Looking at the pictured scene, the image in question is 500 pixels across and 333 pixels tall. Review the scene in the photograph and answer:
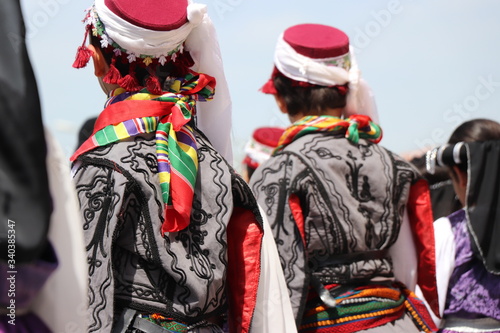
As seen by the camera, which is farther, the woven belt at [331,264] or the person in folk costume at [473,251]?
the person in folk costume at [473,251]

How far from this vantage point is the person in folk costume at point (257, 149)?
6.64m

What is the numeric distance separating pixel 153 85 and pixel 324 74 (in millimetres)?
1198

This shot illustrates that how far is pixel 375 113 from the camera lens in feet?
11.9

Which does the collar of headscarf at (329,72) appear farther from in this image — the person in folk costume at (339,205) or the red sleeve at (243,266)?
the red sleeve at (243,266)

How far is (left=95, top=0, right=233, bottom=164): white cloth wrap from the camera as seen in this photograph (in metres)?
2.26

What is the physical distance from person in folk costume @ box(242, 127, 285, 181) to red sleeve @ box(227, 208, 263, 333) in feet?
13.6

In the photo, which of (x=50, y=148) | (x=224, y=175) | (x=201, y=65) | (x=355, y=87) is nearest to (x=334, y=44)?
(x=355, y=87)

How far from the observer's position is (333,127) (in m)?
3.24

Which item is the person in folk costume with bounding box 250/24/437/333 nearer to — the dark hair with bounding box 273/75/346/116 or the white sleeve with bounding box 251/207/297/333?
the dark hair with bounding box 273/75/346/116

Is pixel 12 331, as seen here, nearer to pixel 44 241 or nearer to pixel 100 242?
pixel 44 241

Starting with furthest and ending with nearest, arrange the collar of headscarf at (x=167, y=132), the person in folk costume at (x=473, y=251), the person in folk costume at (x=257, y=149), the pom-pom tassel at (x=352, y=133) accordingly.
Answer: the person in folk costume at (x=257, y=149) < the person in folk costume at (x=473, y=251) < the pom-pom tassel at (x=352, y=133) < the collar of headscarf at (x=167, y=132)

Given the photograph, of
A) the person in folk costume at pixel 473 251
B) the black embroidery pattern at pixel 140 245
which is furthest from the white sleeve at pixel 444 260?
the black embroidery pattern at pixel 140 245

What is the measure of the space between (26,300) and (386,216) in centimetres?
208

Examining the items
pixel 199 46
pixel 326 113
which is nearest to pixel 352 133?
pixel 326 113
